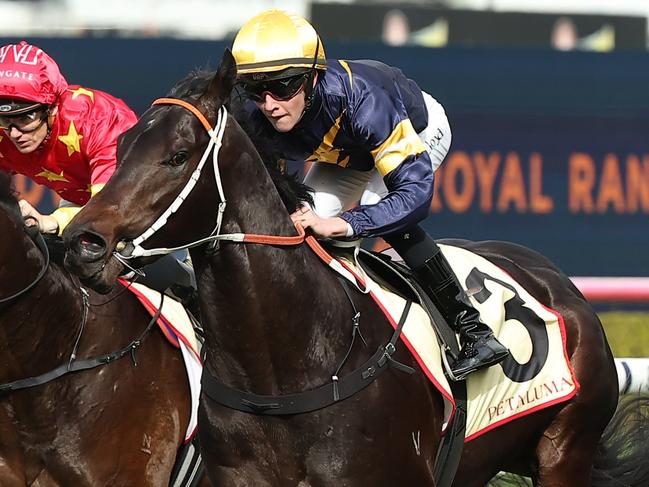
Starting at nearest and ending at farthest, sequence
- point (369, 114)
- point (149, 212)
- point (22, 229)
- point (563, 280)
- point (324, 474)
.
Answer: point (149, 212) < point (324, 474) < point (369, 114) < point (22, 229) < point (563, 280)

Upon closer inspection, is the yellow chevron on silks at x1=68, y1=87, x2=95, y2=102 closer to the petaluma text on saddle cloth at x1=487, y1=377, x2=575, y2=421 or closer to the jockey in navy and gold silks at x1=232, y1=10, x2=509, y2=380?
the jockey in navy and gold silks at x1=232, y1=10, x2=509, y2=380

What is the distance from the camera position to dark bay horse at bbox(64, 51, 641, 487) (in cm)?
288

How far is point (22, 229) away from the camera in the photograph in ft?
12.2

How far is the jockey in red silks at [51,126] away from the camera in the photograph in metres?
3.77

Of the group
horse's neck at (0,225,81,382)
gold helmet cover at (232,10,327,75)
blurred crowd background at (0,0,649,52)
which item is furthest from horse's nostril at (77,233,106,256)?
blurred crowd background at (0,0,649,52)


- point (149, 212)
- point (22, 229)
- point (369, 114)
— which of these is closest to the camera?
point (149, 212)

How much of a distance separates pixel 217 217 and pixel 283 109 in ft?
1.56

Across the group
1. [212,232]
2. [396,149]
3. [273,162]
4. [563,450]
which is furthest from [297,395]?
[563,450]

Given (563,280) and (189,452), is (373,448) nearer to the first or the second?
(189,452)

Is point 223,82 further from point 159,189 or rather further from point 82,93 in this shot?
point 82,93

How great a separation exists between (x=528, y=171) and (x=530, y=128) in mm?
294

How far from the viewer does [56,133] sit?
3953 millimetres

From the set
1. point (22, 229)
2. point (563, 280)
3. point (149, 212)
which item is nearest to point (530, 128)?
point (563, 280)

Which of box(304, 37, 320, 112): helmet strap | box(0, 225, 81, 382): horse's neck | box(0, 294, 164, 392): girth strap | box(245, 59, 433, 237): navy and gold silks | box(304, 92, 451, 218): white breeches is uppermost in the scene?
box(304, 37, 320, 112): helmet strap
